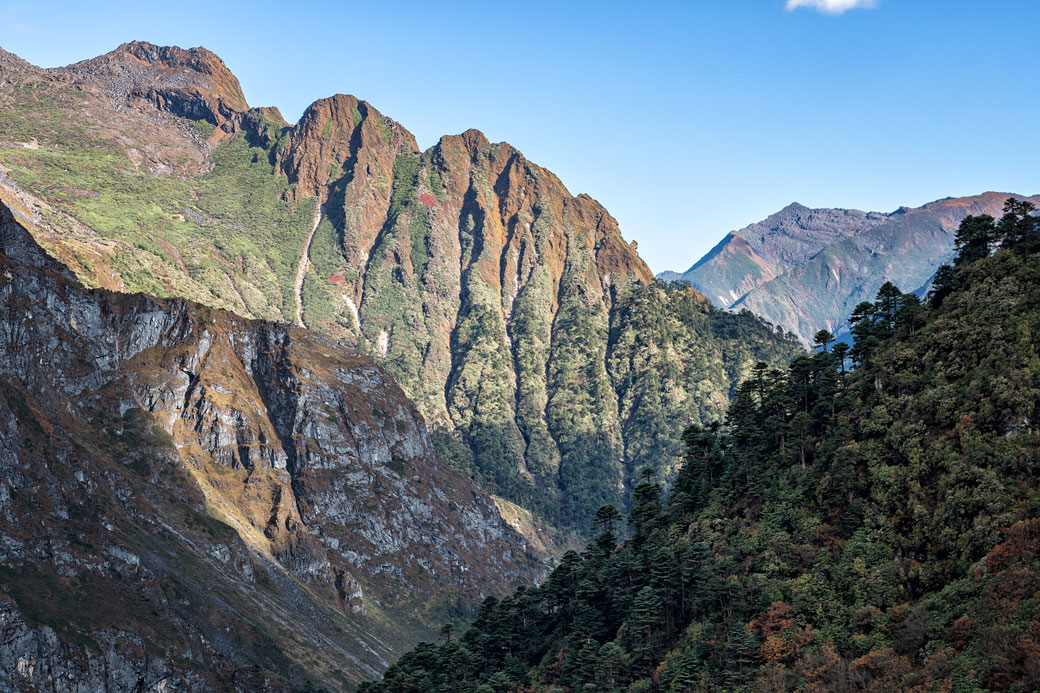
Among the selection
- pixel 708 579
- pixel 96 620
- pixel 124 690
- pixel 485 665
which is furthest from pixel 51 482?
pixel 708 579

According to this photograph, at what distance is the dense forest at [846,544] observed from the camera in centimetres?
9969

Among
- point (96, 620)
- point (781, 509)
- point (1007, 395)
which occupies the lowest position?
point (96, 620)

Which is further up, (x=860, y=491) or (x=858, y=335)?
(x=858, y=335)

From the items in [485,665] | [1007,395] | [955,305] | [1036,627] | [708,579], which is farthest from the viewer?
[485,665]

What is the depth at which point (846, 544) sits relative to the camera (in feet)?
391

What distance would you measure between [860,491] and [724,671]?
1232 inches

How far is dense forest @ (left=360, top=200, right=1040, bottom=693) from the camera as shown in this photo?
99688 millimetres

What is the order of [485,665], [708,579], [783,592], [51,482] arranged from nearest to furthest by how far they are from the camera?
[783,592] < [708,579] < [485,665] < [51,482]

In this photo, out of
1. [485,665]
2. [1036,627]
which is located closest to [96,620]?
[485,665]

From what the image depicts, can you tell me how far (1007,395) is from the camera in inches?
4419

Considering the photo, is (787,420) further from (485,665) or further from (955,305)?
(485,665)

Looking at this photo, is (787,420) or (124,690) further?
(124,690)

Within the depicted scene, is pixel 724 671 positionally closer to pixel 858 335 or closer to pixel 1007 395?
pixel 1007 395

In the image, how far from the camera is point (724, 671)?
112750 millimetres
